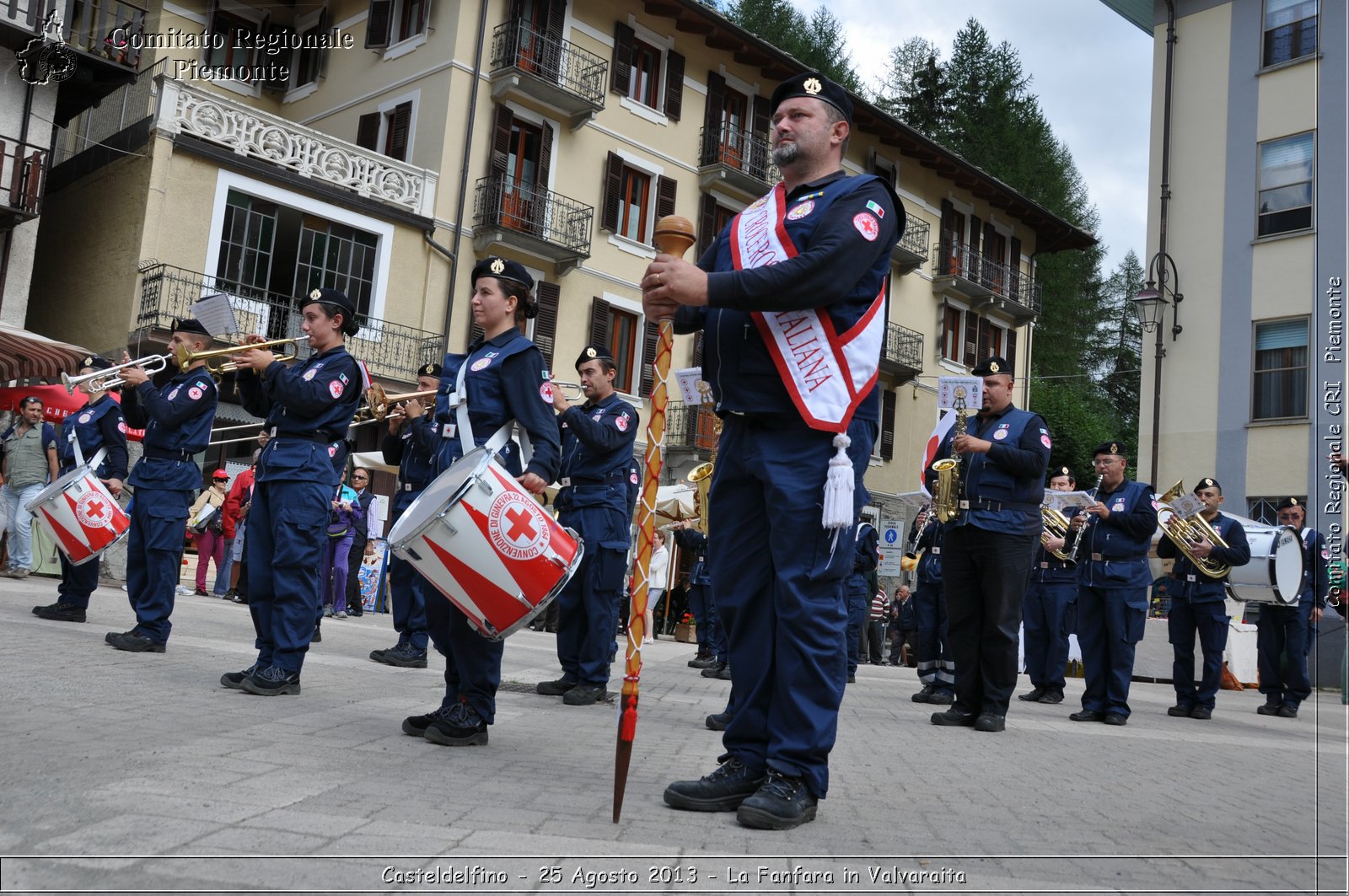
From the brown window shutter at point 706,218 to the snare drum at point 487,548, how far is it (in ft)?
88.3

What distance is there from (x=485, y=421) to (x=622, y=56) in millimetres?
25915

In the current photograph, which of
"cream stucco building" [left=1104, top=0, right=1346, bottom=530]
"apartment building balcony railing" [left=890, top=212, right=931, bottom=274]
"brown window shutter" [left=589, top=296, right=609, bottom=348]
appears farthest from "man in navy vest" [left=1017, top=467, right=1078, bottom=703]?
"apartment building balcony railing" [left=890, top=212, right=931, bottom=274]

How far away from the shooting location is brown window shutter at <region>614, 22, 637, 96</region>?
29625 millimetres

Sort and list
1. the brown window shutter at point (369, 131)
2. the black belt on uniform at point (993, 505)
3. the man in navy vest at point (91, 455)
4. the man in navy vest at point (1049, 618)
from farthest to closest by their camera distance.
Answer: the brown window shutter at point (369, 131) → the man in navy vest at point (1049, 618) → the man in navy vest at point (91, 455) → the black belt on uniform at point (993, 505)

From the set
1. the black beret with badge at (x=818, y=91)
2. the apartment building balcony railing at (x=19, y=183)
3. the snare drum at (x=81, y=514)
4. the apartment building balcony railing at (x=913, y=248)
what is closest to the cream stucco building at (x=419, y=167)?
the apartment building balcony railing at (x=913, y=248)

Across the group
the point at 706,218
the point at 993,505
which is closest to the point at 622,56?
the point at 706,218

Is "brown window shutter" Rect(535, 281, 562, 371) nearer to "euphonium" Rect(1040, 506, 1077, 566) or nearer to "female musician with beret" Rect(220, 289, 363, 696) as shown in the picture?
"euphonium" Rect(1040, 506, 1077, 566)

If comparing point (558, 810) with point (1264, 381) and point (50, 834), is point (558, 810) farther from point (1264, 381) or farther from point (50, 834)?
point (1264, 381)

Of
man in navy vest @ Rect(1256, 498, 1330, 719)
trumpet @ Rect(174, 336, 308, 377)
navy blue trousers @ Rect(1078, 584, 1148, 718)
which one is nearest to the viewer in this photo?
trumpet @ Rect(174, 336, 308, 377)

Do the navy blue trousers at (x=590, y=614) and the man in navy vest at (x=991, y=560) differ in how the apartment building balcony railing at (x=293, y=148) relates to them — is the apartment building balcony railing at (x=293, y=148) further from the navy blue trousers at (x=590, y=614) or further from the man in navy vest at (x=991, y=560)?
the man in navy vest at (x=991, y=560)

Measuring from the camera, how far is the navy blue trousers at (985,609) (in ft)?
26.9

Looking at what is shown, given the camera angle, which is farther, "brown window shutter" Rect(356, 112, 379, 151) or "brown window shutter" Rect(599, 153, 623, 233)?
"brown window shutter" Rect(599, 153, 623, 233)

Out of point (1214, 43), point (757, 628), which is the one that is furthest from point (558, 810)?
point (1214, 43)

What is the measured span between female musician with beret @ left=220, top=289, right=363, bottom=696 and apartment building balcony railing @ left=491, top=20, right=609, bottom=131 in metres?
21.2
